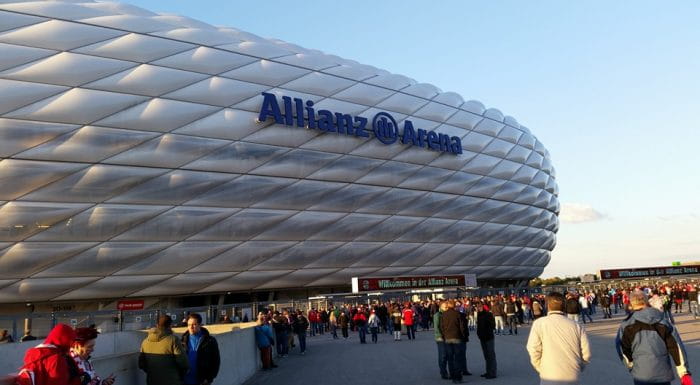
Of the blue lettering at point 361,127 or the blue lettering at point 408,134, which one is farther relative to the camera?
the blue lettering at point 408,134

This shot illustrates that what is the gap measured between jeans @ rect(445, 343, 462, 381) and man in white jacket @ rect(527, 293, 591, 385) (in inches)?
182

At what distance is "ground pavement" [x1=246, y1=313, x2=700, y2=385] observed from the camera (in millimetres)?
9244

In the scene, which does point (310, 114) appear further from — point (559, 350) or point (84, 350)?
point (84, 350)

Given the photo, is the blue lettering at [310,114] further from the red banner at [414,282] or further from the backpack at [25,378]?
the backpack at [25,378]

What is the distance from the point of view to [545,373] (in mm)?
4715

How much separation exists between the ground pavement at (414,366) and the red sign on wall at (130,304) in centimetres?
1011

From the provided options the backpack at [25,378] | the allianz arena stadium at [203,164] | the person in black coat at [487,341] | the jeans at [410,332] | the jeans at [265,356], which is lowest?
the jeans at [410,332]

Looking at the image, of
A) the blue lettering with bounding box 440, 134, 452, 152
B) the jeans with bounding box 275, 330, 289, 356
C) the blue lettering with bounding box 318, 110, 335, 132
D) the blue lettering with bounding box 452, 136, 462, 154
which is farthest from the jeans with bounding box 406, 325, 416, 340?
the blue lettering with bounding box 452, 136, 462, 154

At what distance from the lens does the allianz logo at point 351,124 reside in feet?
82.0

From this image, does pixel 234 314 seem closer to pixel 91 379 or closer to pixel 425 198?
pixel 425 198

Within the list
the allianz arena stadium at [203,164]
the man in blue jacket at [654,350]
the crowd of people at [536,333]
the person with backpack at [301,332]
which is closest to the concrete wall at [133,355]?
the crowd of people at [536,333]

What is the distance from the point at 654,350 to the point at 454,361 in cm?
509

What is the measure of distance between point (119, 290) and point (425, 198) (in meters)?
16.2

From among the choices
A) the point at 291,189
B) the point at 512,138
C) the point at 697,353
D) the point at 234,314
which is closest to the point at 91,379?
the point at 697,353
